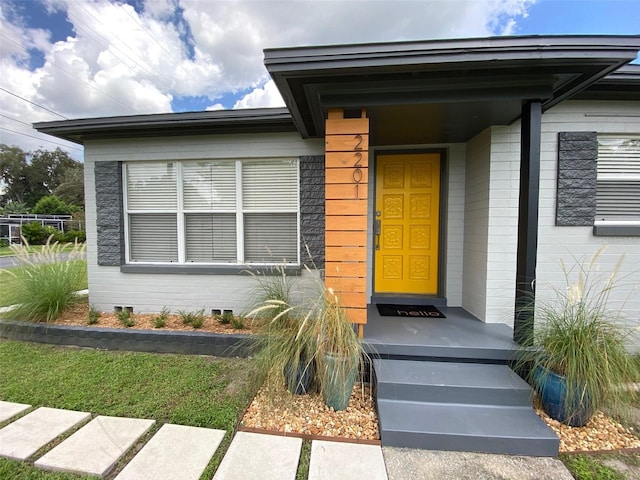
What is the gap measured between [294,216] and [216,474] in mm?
2854

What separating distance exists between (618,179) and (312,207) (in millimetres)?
3527

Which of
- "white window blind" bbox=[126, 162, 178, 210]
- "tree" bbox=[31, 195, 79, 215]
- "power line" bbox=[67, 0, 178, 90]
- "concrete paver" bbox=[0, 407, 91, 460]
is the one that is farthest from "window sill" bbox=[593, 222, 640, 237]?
"tree" bbox=[31, 195, 79, 215]

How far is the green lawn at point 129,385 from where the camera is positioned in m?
2.09

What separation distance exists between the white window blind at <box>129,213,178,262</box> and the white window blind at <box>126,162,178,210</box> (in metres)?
0.16

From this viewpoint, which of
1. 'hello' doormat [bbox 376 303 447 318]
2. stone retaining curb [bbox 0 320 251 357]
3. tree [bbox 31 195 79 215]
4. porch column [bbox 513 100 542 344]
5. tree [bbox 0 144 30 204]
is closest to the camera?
porch column [bbox 513 100 542 344]

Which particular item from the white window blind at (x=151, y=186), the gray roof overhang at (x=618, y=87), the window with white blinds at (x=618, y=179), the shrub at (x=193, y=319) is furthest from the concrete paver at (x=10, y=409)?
the gray roof overhang at (x=618, y=87)

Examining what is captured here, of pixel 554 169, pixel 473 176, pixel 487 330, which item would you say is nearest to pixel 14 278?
pixel 487 330

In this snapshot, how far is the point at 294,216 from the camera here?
12.7 ft

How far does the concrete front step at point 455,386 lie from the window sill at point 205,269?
194 cm

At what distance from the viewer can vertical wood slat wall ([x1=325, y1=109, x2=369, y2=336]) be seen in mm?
2434

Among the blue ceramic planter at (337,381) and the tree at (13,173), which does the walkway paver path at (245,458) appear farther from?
the tree at (13,173)

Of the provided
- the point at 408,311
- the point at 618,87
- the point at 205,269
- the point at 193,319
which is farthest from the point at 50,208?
the point at 618,87

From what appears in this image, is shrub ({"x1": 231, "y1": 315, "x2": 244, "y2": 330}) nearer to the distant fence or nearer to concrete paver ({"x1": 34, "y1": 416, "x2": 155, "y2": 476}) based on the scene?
concrete paver ({"x1": 34, "y1": 416, "x2": 155, "y2": 476})

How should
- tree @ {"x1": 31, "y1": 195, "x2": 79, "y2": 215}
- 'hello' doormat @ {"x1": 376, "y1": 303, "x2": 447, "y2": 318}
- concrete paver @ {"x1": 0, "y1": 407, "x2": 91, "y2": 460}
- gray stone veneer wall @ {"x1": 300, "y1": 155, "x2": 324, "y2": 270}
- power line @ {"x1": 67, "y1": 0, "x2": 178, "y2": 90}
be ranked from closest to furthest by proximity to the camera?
concrete paver @ {"x1": 0, "y1": 407, "x2": 91, "y2": 460} → 'hello' doormat @ {"x1": 376, "y1": 303, "x2": 447, "y2": 318} → gray stone veneer wall @ {"x1": 300, "y1": 155, "x2": 324, "y2": 270} → power line @ {"x1": 67, "y1": 0, "x2": 178, "y2": 90} → tree @ {"x1": 31, "y1": 195, "x2": 79, "y2": 215}
